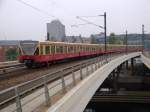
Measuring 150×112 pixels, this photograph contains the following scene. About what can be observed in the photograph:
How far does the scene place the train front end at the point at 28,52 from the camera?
3048 cm

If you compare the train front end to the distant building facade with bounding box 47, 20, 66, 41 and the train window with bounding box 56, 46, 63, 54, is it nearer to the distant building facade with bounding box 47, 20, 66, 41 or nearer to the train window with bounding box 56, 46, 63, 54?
the train window with bounding box 56, 46, 63, 54

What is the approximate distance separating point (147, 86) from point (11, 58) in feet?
98.1

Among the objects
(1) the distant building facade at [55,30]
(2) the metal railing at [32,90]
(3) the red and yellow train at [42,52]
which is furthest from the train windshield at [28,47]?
(1) the distant building facade at [55,30]

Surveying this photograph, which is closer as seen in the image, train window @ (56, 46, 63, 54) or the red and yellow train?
the red and yellow train

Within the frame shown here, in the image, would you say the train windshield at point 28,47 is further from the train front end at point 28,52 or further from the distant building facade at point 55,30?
the distant building facade at point 55,30

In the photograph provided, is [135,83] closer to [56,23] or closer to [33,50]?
[56,23]

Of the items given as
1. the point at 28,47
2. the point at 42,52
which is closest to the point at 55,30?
the point at 28,47

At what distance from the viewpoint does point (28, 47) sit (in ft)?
102

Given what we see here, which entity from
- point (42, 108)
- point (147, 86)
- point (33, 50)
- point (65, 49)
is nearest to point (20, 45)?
point (33, 50)

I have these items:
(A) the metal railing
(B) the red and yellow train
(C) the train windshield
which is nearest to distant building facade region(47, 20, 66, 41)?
(B) the red and yellow train

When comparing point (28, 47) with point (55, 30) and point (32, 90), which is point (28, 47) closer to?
point (32, 90)

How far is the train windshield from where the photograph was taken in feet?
100

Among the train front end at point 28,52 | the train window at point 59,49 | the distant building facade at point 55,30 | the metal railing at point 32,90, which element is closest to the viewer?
the metal railing at point 32,90

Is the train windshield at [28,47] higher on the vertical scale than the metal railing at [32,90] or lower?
higher
